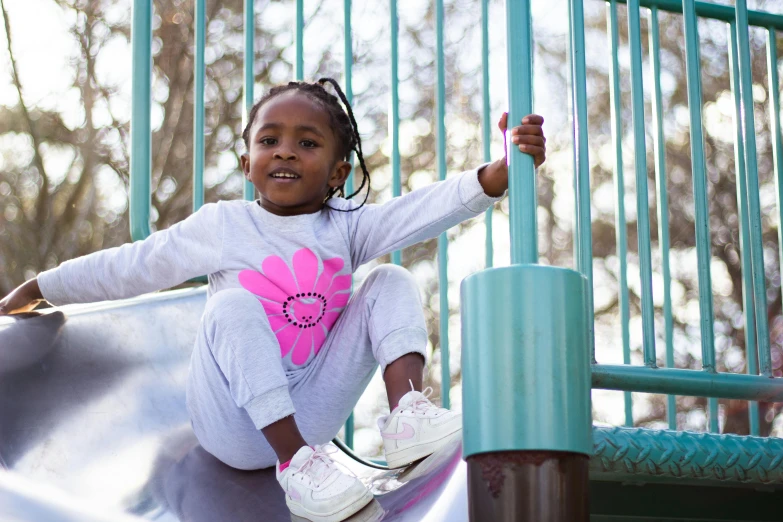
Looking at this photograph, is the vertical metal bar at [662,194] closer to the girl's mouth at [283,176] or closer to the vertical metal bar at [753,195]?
the vertical metal bar at [753,195]

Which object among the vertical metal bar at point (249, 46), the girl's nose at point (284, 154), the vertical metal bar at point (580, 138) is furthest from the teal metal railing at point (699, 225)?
the vertical metal bar at point (249, 46)

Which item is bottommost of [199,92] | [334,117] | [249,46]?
[334,117]

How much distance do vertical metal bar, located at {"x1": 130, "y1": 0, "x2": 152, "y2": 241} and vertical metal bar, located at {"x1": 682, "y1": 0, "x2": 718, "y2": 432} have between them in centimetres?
134

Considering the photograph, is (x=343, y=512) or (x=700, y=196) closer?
(x=343, y=512)

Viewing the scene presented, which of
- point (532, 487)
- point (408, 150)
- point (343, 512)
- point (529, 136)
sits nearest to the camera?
point (532, 487)

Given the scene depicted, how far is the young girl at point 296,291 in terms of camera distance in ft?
5.09

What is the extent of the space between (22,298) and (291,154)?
68cm

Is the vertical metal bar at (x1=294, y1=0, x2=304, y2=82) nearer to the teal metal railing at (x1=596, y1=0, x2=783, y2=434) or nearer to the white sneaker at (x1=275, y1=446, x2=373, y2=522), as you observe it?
the teal metal railing at (x1=596, y1=0, x2=783, y2=434)

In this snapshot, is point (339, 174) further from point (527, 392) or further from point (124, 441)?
point (527, 392)

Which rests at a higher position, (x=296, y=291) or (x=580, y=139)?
(x=580, y=139)

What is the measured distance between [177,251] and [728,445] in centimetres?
110

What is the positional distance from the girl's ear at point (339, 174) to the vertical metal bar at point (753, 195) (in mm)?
820

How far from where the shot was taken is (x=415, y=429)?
1.55 m

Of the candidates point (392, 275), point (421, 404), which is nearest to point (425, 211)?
point (392, 275)
